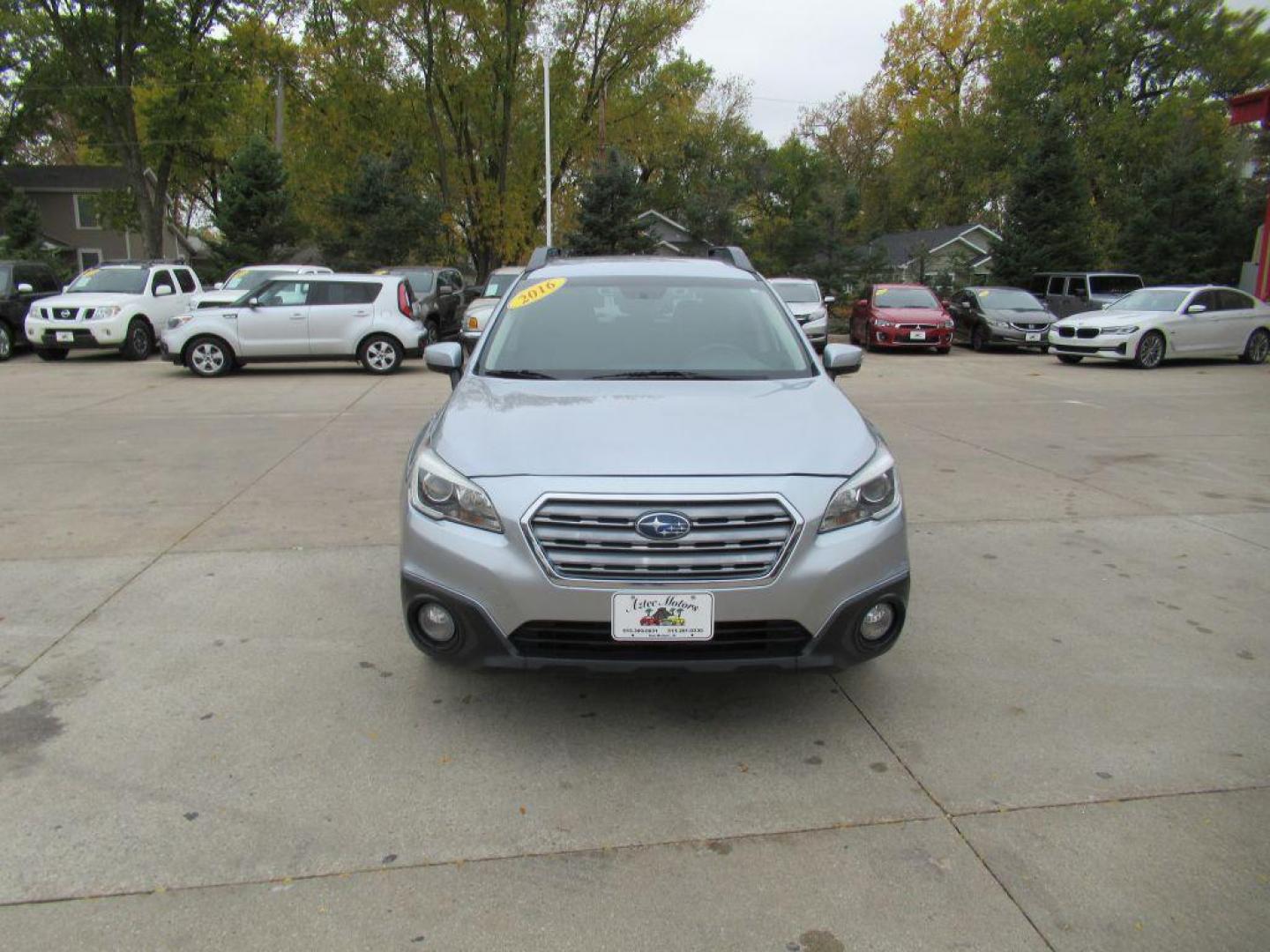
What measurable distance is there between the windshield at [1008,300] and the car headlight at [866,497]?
19.6 m

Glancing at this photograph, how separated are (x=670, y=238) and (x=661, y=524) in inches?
2118

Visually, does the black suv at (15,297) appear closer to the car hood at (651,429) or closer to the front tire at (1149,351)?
the car hood at (651,429)

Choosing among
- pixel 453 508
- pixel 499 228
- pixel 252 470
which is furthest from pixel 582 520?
pixel 499 228

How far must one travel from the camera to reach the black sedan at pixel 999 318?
816 inches

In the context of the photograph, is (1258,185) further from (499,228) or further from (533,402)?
(533,402)

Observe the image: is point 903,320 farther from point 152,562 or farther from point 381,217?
point 381,217

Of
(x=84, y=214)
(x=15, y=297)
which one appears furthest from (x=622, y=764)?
(x=84, y=214)

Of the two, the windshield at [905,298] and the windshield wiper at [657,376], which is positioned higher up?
the windshield at [905,298]

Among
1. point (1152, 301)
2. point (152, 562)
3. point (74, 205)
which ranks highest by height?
point (74, 205)

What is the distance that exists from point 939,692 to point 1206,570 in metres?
2.60

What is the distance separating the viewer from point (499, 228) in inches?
1499

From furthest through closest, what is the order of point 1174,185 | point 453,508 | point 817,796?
1. point 1174,185
2. point 453,508
3. point 817,796

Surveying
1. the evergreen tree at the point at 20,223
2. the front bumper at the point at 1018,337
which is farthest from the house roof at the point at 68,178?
the front bumper at the point at 1018,337

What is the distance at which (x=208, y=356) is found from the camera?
50.0ft
